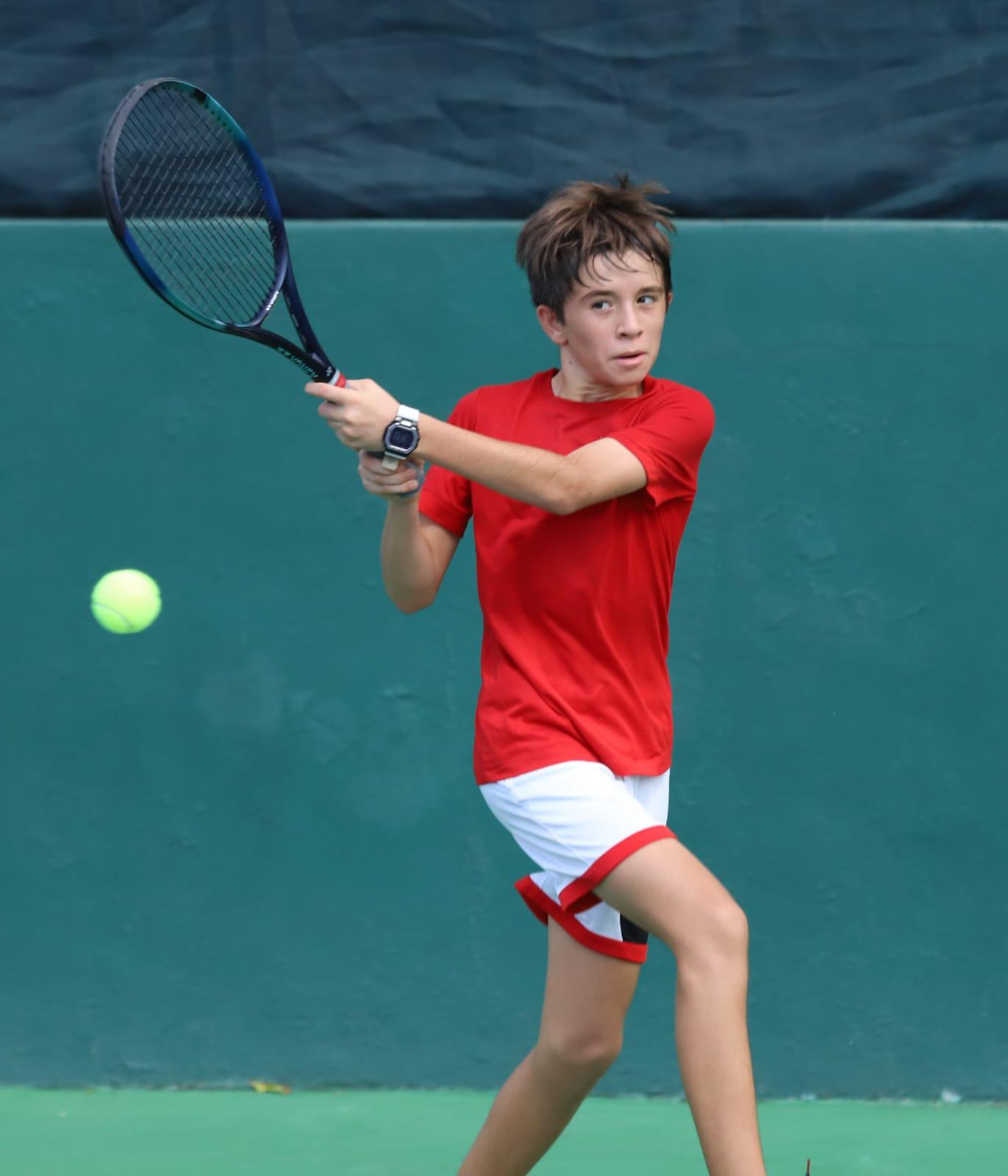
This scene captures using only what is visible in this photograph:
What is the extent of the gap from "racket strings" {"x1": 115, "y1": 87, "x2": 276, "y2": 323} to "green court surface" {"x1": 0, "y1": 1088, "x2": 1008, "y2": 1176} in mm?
1654

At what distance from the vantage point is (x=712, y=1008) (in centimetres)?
219

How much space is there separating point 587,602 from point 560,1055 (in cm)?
70

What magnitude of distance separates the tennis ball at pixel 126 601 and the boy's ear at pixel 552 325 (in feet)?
3.99

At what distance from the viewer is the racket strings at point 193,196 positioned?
3254 mm

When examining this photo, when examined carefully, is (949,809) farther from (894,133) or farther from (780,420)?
(894,133)

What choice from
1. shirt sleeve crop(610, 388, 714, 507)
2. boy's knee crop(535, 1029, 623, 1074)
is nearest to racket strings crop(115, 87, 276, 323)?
shirt sleeve crop(610, 388, 714, 507)

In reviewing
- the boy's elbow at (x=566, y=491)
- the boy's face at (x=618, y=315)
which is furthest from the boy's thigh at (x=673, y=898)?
the boy's face at (x=618, y=315)

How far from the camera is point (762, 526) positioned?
11.2ft

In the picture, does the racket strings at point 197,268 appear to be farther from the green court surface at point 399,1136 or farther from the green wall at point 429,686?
the green court surface at point 399,1136

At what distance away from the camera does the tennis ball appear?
11.1 feet

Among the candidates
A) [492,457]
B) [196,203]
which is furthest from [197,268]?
[492,457]

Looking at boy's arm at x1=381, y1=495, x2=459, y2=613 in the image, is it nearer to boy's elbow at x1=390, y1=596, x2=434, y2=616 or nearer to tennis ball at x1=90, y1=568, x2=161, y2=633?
boy's elbow at x1=390, y1=596, x2=434, y2=616

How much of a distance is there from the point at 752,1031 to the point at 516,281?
1.67 meters

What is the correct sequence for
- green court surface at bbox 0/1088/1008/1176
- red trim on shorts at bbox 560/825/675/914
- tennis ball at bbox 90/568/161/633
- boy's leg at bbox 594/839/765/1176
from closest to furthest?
boy's leg at bbox 594/839/765/1176
red trim on shorts at bbox 560/825/675/914
green court surface at bbox 0/1088/1008/1176
tennis ball at bbox 90/568/161/633
